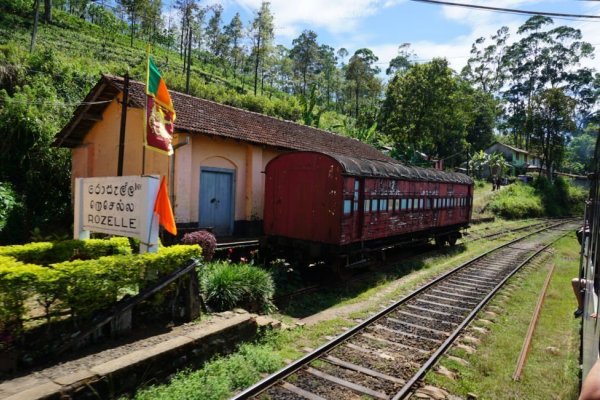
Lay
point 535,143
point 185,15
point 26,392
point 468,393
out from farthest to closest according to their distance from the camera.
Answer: point 185,15, point 535,143, point 468,393, point 26,392

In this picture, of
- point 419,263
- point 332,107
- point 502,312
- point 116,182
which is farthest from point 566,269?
point 332,107

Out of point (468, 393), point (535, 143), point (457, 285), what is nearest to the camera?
point (468, 393)

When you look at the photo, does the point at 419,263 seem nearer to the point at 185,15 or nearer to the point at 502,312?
the point at 502,312

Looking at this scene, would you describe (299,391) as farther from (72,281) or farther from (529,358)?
(529,358)

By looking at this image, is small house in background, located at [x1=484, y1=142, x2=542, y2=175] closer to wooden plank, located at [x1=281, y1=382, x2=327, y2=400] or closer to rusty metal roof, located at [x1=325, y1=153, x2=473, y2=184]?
rusty metal roof, located at [x1=325, y1=153, x2=473, y2=184]

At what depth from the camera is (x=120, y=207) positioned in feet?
19.9

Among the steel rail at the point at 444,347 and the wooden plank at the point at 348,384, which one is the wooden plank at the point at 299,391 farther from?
the steel rail at the point at 444,347

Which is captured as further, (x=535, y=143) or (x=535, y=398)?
(x=535, y=143)

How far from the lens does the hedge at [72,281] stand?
448 centimetres

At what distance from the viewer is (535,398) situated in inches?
207

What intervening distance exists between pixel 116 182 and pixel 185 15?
54.4 m

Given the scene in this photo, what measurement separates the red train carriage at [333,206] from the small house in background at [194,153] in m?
2.32

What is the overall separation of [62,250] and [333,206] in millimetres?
6050

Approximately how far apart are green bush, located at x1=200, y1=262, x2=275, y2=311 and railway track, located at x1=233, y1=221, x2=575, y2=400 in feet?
6.93
